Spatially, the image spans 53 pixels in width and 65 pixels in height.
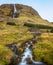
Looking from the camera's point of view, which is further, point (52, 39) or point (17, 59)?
point (52, 39)

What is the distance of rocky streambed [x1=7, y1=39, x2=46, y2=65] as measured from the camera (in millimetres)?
51475

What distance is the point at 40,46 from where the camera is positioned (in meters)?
62.6

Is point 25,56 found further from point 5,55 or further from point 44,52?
point 5,55

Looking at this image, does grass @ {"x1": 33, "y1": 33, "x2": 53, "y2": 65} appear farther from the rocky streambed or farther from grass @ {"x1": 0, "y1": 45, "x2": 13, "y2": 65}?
grass @ {"x1": 0, "y1": 45, "x2": 13, "y2": 65}

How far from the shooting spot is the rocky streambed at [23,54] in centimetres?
5147

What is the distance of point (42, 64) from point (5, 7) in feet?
485

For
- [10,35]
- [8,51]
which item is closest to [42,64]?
[8,51]

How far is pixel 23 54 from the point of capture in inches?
2258

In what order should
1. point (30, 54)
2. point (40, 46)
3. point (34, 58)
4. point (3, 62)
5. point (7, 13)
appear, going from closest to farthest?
1. point (3, 62)
2. point (34, 58)
3. point (30, 54)
4. point (40, 46)
5. point (7, 13)

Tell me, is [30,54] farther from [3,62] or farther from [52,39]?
[52,39]

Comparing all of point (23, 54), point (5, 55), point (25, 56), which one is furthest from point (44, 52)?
point (5, 55)

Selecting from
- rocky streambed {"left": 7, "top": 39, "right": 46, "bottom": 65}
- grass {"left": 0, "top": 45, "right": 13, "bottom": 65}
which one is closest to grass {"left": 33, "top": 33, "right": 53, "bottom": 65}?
rocky streambed {"left": 7, "top": 39, "right": 46, "bottom": 65}

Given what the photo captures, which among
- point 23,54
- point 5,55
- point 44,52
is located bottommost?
point 23,54

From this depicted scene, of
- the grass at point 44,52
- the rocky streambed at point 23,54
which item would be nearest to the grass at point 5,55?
the rocky streambed at point 23,54
